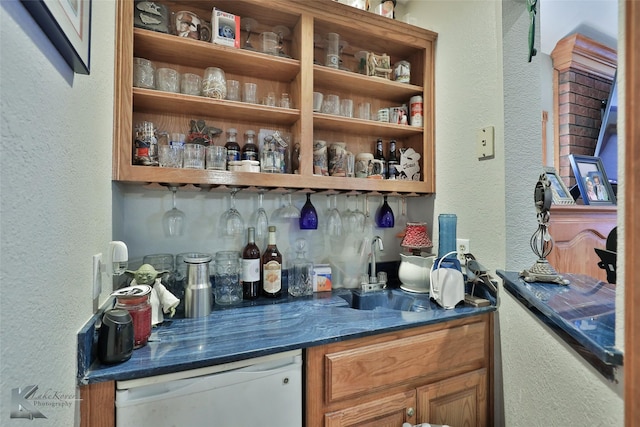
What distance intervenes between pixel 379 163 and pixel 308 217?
0.48 meters

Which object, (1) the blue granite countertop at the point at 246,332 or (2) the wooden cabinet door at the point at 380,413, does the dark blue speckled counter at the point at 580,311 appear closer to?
(1) the blue granite countertop at the point at 246,332

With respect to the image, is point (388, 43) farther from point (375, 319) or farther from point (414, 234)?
point (375, 319)

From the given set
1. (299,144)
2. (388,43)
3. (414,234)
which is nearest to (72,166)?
(299,144)

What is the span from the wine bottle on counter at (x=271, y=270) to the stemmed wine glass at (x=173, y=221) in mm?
398

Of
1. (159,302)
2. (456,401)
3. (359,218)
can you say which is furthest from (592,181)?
(159,302)

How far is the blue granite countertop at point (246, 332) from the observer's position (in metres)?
0.77

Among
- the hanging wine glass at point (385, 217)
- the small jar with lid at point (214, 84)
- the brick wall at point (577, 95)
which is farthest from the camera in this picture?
the brick wall at point (577, 95)

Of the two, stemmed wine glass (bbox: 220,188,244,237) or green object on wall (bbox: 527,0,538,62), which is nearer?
green object on wall (bbox: 527,0,538,62)

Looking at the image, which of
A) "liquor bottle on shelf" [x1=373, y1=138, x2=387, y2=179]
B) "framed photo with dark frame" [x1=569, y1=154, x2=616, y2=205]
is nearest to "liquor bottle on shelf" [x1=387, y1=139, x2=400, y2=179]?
"liquor bottle on shelf" [x1=373, y1=138, x2=387, y2=179]

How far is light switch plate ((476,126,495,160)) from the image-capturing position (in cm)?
128

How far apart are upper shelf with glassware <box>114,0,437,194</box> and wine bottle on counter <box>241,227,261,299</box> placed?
31 cm

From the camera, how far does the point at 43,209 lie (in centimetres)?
54

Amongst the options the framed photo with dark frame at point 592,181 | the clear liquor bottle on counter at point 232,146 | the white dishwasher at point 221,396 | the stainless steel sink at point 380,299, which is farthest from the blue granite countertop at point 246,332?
the framed photo with dark frame at point 592,181

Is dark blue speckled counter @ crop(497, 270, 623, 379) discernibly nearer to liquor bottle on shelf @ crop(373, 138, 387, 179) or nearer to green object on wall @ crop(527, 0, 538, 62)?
liquor bottle on shelf @ crop(373, 138, 387, 179)
